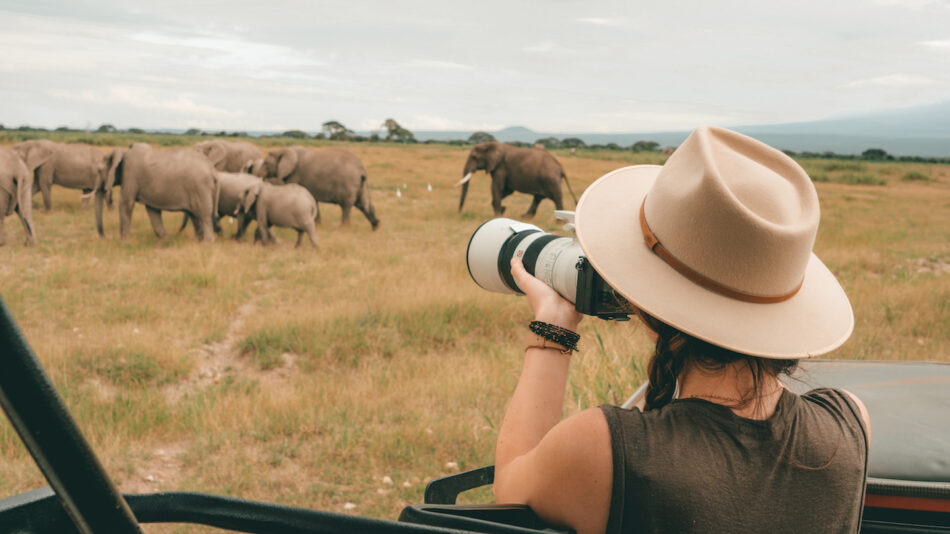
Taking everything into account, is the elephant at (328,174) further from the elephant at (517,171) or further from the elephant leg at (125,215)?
the elephant leg at (125,215)

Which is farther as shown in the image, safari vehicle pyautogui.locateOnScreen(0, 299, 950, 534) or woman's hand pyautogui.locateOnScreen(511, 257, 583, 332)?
woman's hand pyautogui.locateOnScreen(511, 257, 583, 332)

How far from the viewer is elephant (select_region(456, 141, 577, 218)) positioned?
1620 cm

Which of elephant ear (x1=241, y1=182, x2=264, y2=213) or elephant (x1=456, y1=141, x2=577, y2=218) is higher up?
Result: elephant (x1=456, y1=141, x2=577, y2=218)

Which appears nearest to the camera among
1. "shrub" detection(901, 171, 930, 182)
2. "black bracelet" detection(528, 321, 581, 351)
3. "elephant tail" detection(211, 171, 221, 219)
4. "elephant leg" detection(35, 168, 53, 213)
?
"black bracelet" detection(528, 321, 581, 351)

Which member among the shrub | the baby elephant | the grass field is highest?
the shrub

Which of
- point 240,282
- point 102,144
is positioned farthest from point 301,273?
point 102,144

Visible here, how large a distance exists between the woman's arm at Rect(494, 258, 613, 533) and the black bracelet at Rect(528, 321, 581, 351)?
24 millimetres

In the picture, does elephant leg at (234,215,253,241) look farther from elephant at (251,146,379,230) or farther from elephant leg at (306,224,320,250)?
elephant at (251,146,379,230)

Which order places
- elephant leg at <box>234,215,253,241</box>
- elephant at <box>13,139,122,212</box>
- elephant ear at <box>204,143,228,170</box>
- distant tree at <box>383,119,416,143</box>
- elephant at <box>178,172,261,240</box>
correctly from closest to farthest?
elephant leg at <box>234,215,253,241</box>
elephant at <box>178,172,261,240</box>
elephant at <box>13,139,122,212</box>
elephant ear at <box>204,143,228,170</box>
distant tree at <box>383,119,416,143</box>

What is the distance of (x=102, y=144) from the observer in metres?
44.7

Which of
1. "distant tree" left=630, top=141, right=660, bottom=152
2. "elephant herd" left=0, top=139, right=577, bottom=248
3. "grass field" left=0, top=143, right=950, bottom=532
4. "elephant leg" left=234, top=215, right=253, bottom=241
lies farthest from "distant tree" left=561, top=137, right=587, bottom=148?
"grass field" left=0, top=143, right=950, bottom=532

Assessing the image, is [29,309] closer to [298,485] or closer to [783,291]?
[298,485]

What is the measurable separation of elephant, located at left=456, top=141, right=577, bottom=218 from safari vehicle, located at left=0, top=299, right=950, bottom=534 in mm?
14547

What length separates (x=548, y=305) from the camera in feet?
4.91
